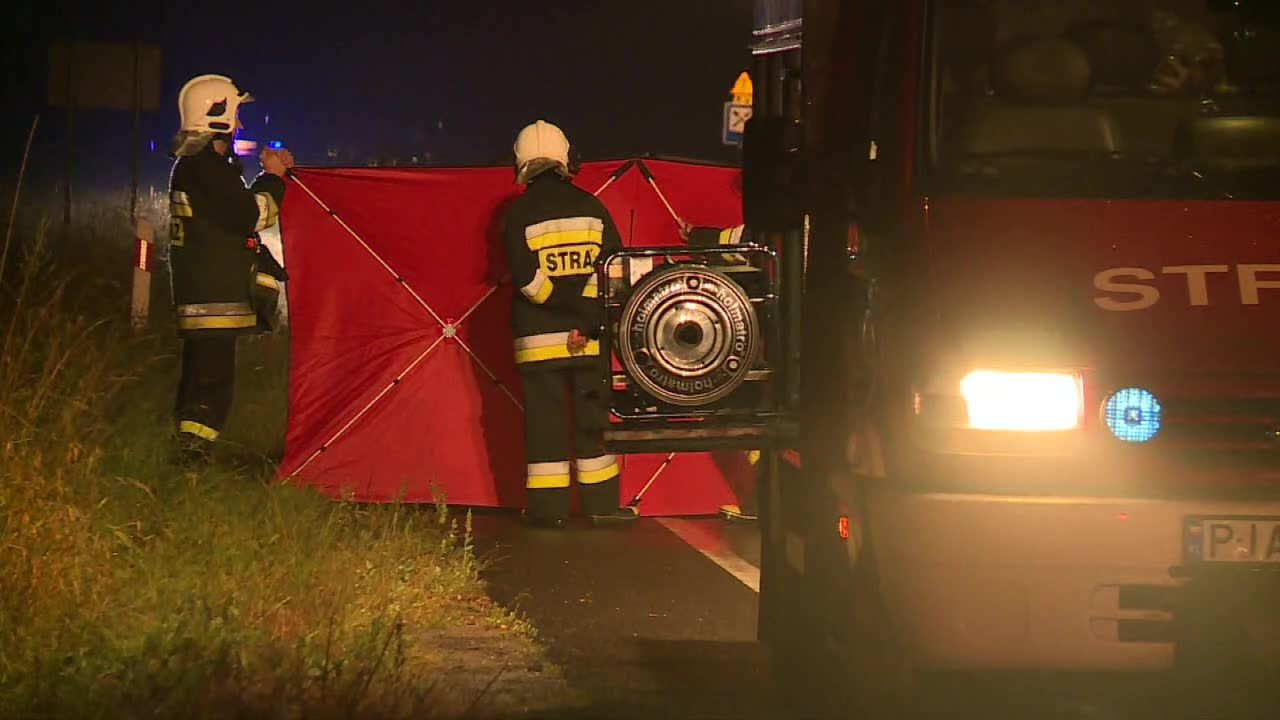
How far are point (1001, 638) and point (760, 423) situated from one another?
1.76m

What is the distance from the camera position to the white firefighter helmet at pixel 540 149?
10797mm

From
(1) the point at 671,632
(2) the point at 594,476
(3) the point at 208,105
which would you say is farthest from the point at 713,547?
(3) the point at 208,105

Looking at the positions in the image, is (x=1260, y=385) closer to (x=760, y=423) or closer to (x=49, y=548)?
(x=760, y=423)

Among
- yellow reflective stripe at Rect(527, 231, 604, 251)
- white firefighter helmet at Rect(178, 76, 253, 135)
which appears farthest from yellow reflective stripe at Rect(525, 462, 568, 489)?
white firefighter helmet at Rect(178, 76, 253, 135)

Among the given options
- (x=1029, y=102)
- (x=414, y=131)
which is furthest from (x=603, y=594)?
(x=414, y=131)

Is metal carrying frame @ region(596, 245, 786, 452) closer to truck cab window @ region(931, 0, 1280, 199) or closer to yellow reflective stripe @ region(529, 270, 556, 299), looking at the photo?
truck cab window @ region(931, 0, 1280, 199)

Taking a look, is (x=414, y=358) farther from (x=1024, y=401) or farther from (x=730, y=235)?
(x=1024, y=401)

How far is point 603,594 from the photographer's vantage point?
8.74m

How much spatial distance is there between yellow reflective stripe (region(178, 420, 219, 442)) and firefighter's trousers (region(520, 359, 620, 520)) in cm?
181

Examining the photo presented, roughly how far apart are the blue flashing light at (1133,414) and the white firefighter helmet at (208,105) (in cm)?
747

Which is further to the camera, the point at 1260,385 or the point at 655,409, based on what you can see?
the point at 655,409

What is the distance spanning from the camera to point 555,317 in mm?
10969

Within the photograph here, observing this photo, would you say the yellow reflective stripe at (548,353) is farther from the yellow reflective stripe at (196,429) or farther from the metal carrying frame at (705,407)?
the metal carrying frame at (705,407)

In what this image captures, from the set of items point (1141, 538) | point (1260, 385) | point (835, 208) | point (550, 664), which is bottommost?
point (550, 664)
